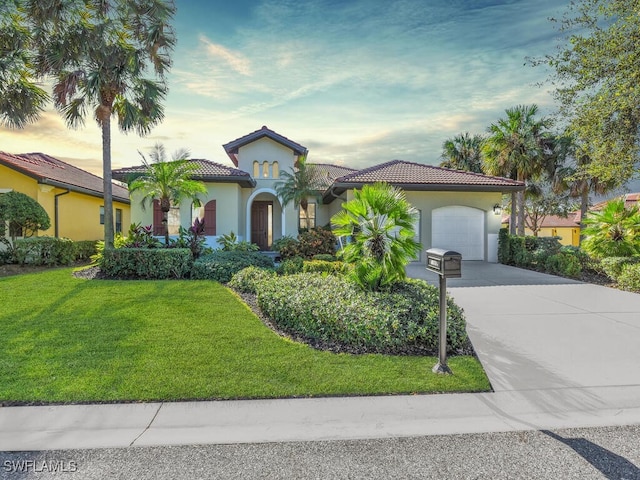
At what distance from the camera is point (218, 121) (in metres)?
11.5

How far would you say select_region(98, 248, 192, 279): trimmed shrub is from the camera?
977 centimetres

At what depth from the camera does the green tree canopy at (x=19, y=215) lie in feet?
36.9

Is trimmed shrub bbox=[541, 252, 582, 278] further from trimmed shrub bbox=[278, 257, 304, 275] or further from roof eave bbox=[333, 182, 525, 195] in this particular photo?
trimmed shrub bbox=[278, 257, 304, 275]

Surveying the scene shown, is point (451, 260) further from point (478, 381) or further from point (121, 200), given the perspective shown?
point (121, 200)

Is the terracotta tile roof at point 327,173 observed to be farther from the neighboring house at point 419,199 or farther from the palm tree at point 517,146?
the palm tree at point 517,146

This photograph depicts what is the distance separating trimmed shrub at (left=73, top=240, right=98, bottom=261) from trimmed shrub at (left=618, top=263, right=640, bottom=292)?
Result: 1802cm

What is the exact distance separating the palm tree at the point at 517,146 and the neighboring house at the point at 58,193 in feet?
66.8

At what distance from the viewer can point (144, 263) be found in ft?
32.0

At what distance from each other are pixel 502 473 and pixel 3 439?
383cm

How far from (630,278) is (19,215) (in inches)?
720

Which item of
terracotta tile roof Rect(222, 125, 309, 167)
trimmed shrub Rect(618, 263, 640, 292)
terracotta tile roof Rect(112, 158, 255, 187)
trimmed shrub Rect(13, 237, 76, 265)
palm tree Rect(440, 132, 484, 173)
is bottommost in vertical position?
trimmed shrub Rect(618, 263, 640, 292)

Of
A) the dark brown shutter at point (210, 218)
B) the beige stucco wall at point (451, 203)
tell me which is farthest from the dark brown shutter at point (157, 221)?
the beige stucco wall at point (451, 203)

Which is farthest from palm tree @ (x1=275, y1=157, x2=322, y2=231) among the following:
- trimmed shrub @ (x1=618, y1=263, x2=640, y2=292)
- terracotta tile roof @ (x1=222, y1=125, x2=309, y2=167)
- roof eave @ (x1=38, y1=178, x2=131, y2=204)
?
trimmed shrub @ (x1=618, y1=263, x2=640, y2=292)

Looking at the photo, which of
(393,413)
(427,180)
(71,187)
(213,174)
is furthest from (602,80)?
(71,187)
